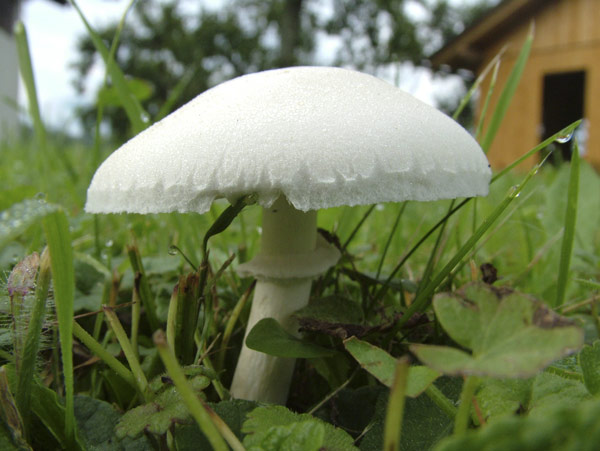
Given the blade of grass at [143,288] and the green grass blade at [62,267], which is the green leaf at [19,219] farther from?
the blade of grass at [143,288]

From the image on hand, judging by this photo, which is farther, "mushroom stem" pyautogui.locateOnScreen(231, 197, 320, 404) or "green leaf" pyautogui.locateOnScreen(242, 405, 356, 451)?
"mushroom stem" pyautogui.locateOnScreen(231, 197, 320, 404)

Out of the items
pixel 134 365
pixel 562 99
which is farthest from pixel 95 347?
pixel 562 99

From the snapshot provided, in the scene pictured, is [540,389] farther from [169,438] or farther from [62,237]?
[62,237]

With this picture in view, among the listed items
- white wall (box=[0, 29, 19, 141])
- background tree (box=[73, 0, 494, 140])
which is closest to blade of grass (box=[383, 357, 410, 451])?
white wall (box=[0, 29, 19, 141])

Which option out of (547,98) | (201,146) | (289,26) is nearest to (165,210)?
(201,146)

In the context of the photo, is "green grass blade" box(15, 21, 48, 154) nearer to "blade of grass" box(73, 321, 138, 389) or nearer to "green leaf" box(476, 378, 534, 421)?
"blade of grass" box(73, 321, 138, 389)

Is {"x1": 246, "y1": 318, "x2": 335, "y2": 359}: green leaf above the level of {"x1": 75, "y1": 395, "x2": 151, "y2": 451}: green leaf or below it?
above
